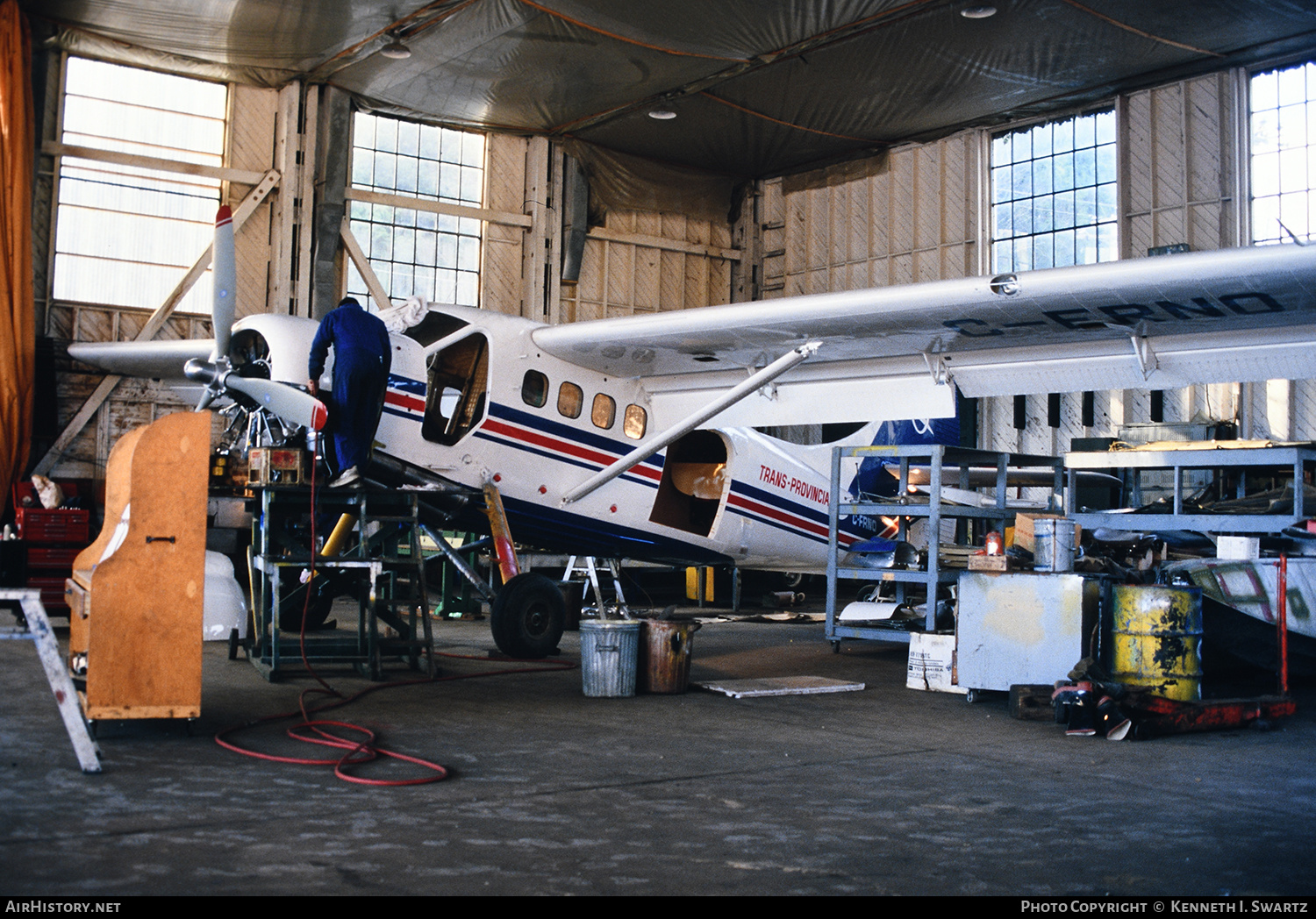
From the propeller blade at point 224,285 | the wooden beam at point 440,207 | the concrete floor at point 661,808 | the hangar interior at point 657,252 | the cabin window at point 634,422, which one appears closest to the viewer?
the concrete floor at point 661,808

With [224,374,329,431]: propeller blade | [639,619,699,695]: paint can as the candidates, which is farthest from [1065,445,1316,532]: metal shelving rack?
[224,374,329,431]: propeller blade

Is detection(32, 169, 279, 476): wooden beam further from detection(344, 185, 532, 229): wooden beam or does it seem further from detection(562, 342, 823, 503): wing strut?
detection(562, 342, 823, 503): wing strut

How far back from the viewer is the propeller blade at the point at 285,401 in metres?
7.85

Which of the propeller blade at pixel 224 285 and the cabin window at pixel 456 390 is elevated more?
the propeller blade at pixel 224 285

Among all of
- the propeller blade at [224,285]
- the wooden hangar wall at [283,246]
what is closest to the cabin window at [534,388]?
the propeller blade at [224,285]

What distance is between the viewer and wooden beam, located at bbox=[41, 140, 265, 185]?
1692 cm

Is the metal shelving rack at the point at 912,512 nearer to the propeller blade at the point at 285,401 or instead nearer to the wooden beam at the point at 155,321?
the propeller blade at the point at 285,401

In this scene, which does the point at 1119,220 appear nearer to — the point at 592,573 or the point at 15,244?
the point at 592,573

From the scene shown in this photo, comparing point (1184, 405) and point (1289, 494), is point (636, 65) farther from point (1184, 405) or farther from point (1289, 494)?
point (1289, 494)

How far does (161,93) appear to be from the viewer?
17.9 meters

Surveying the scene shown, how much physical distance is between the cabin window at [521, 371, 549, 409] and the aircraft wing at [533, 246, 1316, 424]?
0.31 meters

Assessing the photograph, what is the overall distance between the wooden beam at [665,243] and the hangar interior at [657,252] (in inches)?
2.7

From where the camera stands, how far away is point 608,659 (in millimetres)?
7500

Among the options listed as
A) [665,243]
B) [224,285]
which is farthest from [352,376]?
[665,243]
